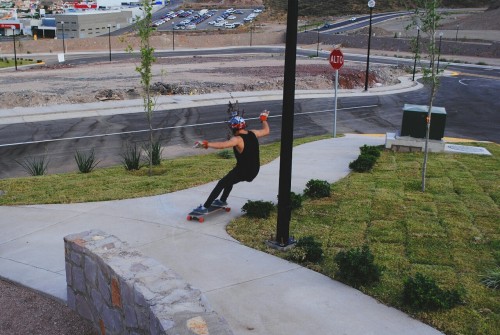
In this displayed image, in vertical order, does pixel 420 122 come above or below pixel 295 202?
above

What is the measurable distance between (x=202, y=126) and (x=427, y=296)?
19547 millimetres

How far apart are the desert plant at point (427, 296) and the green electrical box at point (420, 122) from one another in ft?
35.1

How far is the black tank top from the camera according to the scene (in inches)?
384

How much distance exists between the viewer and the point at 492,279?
306 inches

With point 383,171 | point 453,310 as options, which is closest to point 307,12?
point 383,171

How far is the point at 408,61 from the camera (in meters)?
64.8

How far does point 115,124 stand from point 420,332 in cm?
2114

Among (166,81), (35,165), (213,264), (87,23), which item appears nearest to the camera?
(213,264)

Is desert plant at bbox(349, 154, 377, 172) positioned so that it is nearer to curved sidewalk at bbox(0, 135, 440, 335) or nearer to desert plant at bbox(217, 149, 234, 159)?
curved sidewalk at bbox(0, 135, 440, 335)

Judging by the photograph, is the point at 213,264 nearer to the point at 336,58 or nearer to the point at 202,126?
the point at 336,58

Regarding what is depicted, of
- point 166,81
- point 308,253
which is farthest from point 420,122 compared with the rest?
point 166,81

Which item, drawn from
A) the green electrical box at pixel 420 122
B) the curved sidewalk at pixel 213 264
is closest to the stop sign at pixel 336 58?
the green electrical box at pixel 420 122

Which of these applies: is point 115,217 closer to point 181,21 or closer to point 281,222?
point 281,222

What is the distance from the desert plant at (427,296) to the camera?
687cm
